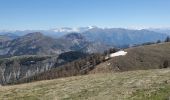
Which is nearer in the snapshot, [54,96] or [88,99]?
[88,99]

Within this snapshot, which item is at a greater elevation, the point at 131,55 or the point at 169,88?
the point at 169,88

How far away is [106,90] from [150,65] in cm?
14423

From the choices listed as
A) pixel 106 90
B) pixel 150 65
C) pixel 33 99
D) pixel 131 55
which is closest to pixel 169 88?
pixel 106 90

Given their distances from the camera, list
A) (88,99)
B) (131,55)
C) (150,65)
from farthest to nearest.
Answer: (131,55) → (150,65) → (88,99)


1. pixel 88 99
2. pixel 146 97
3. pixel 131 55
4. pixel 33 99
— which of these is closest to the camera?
pixel 146 97

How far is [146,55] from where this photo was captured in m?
192

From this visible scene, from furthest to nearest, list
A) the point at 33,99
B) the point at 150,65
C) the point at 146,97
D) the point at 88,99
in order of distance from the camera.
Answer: the point at 150,65, the point at 33,99, the point at 88,99, the point at 146,97

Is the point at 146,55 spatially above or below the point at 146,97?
below

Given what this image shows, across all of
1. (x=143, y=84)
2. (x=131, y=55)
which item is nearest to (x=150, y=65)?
(x=131, y=55)

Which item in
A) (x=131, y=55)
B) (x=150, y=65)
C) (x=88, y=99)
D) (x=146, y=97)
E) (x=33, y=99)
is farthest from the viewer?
(x=131, y=55)

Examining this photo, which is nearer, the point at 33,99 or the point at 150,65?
the point at 33,99

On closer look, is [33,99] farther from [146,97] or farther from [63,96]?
[146,97]

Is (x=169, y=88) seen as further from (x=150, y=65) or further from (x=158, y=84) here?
(x=150, y=65)

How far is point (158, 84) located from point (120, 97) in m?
6.66
